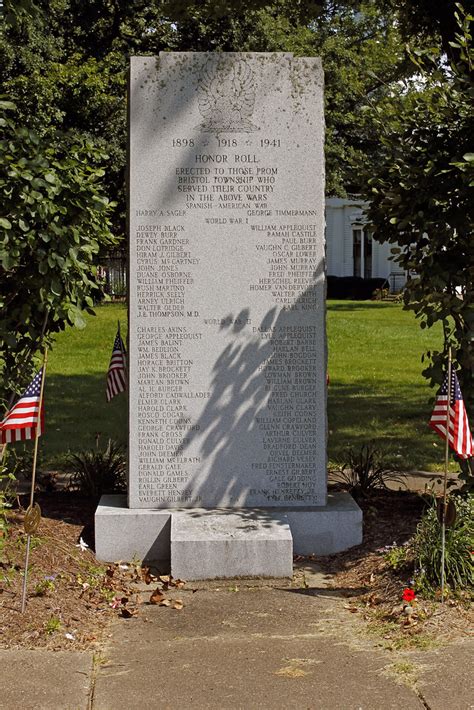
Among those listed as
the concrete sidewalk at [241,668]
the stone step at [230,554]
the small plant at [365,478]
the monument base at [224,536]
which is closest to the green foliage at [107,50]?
the small plant at [365,478]

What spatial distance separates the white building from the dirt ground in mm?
Result: 41352

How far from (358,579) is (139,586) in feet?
4.48

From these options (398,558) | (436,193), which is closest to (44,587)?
(398,558)

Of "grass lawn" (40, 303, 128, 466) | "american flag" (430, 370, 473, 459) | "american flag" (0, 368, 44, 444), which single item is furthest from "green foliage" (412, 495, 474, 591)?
"grass lawn" (40, 303, 128, 466)

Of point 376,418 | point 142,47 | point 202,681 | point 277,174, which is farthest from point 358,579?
point 142,47

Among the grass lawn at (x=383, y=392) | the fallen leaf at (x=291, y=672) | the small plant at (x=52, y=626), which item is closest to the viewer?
the fallen leaf at (x=291, y=672)

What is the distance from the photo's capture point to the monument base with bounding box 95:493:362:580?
20.7ft

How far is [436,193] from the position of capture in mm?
6402

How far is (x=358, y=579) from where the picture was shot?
6.24 meters

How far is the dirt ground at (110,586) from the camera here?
5133mm

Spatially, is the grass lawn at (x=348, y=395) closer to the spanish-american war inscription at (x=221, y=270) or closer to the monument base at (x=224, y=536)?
the monument base at (x=224, y=536)

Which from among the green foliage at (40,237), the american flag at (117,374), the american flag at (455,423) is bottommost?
the american flag at (455,423)

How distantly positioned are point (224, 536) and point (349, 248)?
144 feet

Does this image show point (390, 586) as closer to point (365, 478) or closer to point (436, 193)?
point (365, 478)
